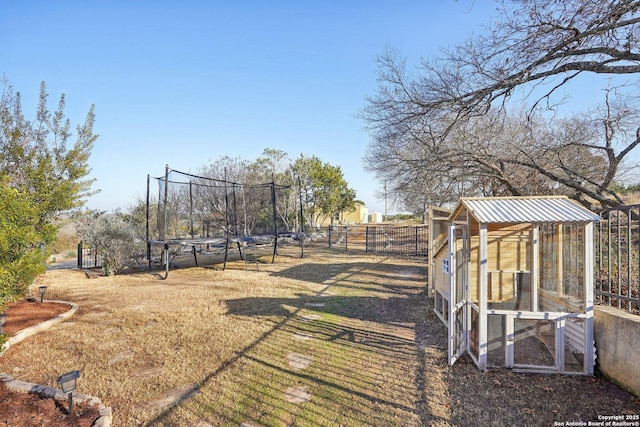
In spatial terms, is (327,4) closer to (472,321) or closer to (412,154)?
(412,154)

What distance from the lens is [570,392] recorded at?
9.77 feet

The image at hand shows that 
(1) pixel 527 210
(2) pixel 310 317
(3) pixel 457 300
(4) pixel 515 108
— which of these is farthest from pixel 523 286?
(4) pixel 515 108

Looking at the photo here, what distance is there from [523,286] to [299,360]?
3.13m

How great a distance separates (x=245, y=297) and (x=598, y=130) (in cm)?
1019

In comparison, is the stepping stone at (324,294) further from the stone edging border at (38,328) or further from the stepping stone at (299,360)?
the stone edging border at (38,328)

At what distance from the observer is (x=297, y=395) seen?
293cm

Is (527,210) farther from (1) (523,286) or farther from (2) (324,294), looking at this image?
(2) (324,294)

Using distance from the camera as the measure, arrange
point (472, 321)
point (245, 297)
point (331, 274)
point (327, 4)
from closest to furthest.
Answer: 1. point (472, 321)
2. point (245, 297)
3. point (327, 4)
4. point (331, 274)

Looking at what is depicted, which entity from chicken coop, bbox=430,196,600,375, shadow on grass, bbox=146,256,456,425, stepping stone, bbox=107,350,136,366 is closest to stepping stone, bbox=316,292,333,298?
shadow on grass, bbox=146,256,456,425

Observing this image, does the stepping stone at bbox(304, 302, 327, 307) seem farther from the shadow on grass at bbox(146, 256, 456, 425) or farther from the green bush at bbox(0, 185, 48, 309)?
the green bush at bbox(0, 185, 48, 309)

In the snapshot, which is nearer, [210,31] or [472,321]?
[472,321]

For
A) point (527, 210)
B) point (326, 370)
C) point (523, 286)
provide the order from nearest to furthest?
point (326, 370)
point (527, 210)
point (523, 286)

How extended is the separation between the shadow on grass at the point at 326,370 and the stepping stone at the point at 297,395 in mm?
29

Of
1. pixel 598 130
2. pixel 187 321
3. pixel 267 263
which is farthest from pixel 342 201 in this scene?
pixel 187 321
